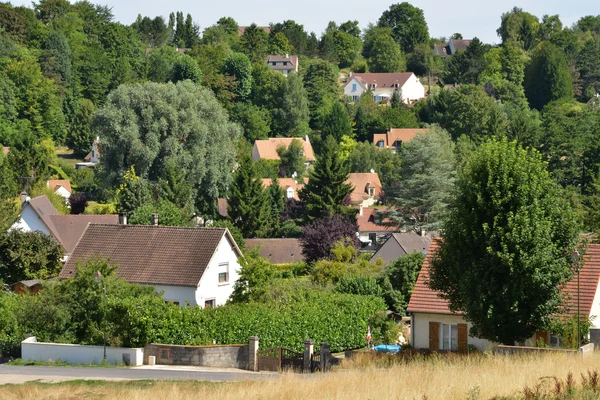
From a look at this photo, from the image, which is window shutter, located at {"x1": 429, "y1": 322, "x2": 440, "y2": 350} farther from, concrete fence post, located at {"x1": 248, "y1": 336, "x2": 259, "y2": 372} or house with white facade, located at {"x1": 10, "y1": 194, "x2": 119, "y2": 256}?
house with white facade, located at {"x1": 10, "y1": 194, "x2": 119, "y2": 256}

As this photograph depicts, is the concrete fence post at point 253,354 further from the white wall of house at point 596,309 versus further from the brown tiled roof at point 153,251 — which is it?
the white wall of house at point 596,309

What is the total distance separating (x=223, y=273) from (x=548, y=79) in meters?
111

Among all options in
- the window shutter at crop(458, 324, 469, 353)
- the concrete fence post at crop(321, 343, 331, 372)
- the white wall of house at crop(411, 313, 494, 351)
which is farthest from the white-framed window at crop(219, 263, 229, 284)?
the window shutter at crop(458, 324, 469, 353)

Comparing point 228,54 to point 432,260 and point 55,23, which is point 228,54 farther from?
point 432,260

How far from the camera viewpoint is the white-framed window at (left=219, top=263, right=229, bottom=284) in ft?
161

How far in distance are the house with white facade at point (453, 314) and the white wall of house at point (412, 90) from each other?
119 m

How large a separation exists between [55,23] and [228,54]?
938 inches

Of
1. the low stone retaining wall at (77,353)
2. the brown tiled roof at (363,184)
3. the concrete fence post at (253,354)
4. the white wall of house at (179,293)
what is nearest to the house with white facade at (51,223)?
the white wall of house at (179,293)

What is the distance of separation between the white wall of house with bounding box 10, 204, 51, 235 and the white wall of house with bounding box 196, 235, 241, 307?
14063mm

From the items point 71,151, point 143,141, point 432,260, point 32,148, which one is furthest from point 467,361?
point 71,151

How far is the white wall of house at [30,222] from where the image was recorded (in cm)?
5988

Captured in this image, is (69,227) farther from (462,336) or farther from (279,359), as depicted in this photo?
(462,336)

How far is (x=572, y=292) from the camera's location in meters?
34.8

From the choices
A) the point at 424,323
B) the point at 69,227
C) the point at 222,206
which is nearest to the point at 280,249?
the point at 222,206
